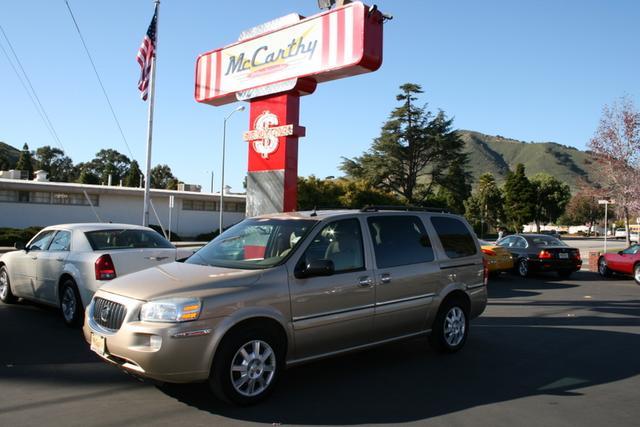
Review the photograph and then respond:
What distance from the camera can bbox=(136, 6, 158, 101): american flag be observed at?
18000 mm

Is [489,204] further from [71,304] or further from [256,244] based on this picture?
[256,244]

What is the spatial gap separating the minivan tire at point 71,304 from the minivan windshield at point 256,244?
290 cm

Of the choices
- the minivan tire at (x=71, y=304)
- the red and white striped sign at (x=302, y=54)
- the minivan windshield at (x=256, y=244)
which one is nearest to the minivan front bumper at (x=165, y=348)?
the minivan windshield at (x=256, y=244)

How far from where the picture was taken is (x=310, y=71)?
11.3 metres

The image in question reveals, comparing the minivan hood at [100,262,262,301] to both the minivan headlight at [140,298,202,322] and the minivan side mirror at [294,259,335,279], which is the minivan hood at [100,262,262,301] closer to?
the minivan headlight at [140,298,202,322]

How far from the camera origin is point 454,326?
7094mm

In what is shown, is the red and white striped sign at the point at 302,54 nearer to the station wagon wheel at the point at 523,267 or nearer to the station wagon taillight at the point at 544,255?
the station wagon taillight at the point at 544,255

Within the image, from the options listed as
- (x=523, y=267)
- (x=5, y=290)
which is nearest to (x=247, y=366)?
(x=5, y=290)

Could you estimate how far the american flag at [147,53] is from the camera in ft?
59.1

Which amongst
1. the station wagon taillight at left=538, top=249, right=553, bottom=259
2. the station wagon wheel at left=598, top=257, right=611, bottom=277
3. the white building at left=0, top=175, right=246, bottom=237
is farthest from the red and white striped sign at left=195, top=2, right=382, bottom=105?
A: the white building at left=0, top=175, right=246, bottom=237

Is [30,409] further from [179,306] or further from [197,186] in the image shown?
[197,186]

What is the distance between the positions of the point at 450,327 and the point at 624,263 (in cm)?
1373

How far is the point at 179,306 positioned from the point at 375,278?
2.20m

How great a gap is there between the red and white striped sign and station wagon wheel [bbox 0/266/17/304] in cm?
596
